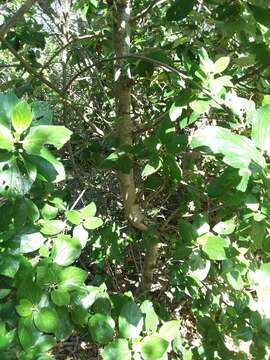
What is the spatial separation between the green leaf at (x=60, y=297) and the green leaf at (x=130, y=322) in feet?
0.45

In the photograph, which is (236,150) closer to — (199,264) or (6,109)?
(6,109)

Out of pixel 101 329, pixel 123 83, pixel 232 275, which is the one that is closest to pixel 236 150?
pixel 101 329

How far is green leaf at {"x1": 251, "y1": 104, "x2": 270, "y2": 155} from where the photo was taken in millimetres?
804

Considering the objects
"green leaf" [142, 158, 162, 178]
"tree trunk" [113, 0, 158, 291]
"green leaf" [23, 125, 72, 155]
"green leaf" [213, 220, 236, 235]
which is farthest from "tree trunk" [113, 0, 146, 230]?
"green leaf" [23, 125, 72, 155]

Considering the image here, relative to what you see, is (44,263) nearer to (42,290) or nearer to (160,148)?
(42,290)

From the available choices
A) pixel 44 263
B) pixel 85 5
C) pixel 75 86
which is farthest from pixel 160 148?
pixel 75 86

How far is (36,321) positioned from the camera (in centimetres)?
87

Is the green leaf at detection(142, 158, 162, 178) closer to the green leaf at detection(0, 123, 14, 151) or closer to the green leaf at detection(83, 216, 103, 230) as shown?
the green leaf at detection(83, 216, 103, 230)

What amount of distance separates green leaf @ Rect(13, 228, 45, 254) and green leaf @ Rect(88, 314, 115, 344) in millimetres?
202

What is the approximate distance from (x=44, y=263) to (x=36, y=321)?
0.12 m

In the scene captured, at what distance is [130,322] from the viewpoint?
3.13 ft

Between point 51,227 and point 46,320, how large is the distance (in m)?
0.25

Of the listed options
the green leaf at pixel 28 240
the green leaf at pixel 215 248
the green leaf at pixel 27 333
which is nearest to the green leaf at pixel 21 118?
the green leaf at pixel 28 240

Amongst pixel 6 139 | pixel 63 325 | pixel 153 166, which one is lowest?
pixel 63 325
